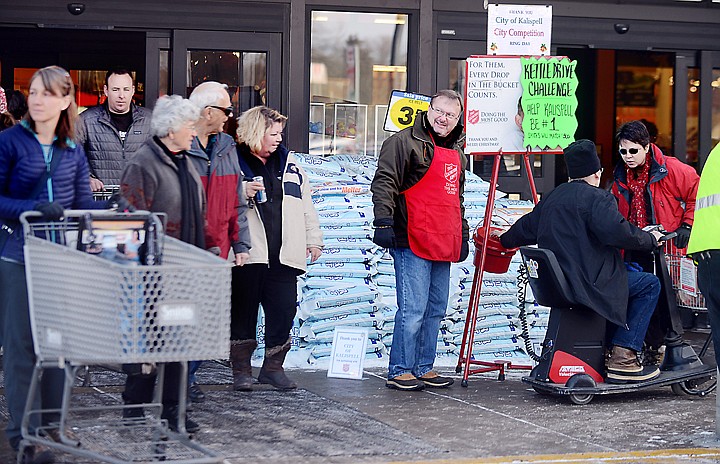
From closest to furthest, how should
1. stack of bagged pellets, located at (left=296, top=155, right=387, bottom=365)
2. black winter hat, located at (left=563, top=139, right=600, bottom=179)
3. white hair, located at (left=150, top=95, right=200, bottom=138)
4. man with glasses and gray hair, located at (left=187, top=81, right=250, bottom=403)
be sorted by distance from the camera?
white hair, located at (left=150, top=95, right=200, bottom=138)
man with glasses and gray hair, located at (left=187, top=81, right=250, bottom=403)
black winter hat, located at (left=563, top=139, right=600, bottom=179)
stack of bagged pellets, located at (left=296, top=155, right=387, bottom=365)

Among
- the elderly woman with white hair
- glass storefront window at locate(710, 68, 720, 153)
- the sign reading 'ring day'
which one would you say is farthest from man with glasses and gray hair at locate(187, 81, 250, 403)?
glass storefront window at locate(710, 68, 720, 153)

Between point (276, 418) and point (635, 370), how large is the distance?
248 cm

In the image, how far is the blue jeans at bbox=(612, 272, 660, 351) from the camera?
7824 mm

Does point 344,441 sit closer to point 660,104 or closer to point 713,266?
point 713,266

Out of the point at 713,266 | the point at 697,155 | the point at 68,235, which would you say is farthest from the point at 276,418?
the point at 697,155

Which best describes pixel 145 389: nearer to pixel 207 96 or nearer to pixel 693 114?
pixel 207 96

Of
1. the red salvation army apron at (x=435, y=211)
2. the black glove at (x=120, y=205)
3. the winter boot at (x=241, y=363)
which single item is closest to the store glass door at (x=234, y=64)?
the red salvation army apron at (x=435, y=211)

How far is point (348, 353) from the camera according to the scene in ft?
28.6

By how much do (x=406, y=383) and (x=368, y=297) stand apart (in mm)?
1273

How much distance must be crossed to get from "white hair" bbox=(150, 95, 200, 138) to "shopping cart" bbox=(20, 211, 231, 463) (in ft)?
2.72

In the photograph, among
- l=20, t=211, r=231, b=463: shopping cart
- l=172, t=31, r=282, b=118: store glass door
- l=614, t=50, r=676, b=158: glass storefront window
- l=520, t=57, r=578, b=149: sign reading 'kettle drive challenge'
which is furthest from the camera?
l=614, t=50, r=676, b=158: glass storefront window

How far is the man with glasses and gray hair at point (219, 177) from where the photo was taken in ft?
23.6

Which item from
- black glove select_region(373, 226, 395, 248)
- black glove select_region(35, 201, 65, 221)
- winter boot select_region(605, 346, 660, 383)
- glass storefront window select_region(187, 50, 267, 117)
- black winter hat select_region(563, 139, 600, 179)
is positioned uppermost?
glass storefront window select_region(187, 50, 267, 117)

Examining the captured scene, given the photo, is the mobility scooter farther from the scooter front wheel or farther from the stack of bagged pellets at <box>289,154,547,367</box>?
the stack of bagged pellets at <box>289,154,547,367</box>
